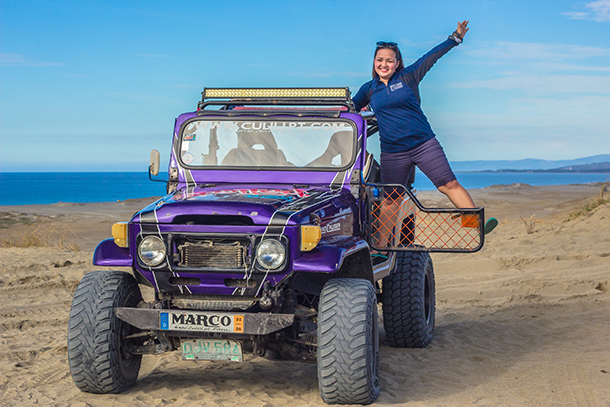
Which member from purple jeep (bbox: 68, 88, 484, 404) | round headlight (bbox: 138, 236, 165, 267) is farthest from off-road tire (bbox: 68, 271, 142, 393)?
round headlight (bbox: 138, 236, 165, 267)

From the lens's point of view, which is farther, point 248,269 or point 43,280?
point 43,280

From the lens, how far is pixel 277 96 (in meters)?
6.33

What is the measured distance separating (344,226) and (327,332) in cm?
110

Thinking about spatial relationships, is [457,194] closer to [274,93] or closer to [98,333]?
[274,93]

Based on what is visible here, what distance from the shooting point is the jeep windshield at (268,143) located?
19.3ft

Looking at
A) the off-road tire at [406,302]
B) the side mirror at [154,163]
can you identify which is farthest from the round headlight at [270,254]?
the off-road tire at [406,302]

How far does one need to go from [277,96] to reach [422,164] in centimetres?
151

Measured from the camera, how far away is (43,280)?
398 inches

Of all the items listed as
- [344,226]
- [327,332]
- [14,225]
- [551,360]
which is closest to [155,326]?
[327,332]

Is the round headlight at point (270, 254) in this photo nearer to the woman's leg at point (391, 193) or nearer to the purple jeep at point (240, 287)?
the purple jeep at point (240, 287)

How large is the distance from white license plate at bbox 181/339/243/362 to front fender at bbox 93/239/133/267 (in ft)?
2.35

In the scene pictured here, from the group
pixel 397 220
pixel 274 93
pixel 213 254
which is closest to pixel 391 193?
pixel 397 220

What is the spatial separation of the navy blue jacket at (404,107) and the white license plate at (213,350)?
2.66 metres

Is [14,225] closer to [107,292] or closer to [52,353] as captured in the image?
[52,353]
